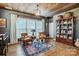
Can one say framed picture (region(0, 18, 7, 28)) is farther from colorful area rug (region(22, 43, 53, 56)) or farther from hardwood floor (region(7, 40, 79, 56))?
colorful area rug (region(22, 43, 53, 56))

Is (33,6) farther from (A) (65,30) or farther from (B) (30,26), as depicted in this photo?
(A) (65,30)

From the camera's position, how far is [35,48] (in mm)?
2369

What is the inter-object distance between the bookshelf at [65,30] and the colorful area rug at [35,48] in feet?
1.04

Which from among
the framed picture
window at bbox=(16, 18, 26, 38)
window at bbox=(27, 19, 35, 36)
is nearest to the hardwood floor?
window at bbox=(16, 18, 26, 38)

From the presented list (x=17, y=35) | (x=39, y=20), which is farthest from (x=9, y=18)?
(x=39, y=20)

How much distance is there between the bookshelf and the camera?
2369 millimetres

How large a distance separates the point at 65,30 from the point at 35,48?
2.64 feet

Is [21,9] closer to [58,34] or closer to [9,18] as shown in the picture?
[9,18]

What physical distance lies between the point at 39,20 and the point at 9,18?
64cm

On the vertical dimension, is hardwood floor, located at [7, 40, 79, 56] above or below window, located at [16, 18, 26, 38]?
below

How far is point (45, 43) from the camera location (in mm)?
2400

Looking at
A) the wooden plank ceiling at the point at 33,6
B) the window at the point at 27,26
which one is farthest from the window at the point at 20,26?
the wooden plank ceiling at the point at 33,6

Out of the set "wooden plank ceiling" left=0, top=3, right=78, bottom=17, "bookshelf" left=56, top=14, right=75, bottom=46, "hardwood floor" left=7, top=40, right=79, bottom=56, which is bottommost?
"hardwood floor" left=7, top=40, right=79, bottom=56

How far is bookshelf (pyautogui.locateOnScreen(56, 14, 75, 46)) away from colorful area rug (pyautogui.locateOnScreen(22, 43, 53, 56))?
318mm
